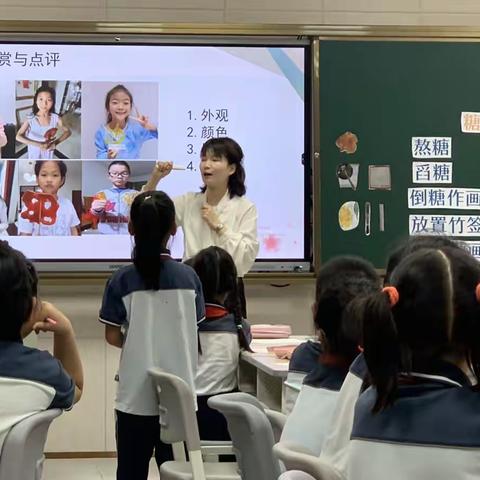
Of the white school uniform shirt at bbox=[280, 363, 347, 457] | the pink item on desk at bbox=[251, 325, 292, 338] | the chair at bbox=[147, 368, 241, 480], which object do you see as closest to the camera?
the white school uniform shirt at bbox=[280, 363, 347, 457]

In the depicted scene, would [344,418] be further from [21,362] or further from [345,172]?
[345,172]

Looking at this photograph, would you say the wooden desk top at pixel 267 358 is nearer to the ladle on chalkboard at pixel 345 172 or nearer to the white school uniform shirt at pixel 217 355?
the white school uniform shirt at pixel 217 355

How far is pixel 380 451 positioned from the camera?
1.19 metres

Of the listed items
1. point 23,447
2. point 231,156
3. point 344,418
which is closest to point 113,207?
point 231,156

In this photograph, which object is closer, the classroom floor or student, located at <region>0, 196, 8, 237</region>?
the classroom floor

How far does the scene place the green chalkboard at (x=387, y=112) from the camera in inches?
172

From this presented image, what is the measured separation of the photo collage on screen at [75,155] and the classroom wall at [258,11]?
1.30ft

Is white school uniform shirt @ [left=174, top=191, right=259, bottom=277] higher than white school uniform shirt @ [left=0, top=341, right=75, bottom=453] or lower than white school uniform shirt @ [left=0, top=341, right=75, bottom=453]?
higher

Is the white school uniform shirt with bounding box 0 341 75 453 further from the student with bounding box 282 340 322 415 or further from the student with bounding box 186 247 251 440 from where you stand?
the student with bounding box 186 247 251 440

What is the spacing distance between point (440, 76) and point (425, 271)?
346 cm

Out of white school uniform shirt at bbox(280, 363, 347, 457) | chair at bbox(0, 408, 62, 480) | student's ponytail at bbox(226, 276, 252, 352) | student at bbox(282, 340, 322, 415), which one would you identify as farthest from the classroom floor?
white school uniform shirt at bbox(280, 363, 347, 457)

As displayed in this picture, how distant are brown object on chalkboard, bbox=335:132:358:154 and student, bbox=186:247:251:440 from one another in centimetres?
159

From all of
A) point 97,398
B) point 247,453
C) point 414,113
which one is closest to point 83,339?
point 97,398

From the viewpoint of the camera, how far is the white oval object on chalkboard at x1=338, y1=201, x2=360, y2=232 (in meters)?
4.38
